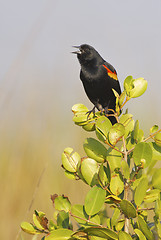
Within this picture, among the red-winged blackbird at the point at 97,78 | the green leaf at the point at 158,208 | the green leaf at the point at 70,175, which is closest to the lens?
the green leaf at the point at 158,208

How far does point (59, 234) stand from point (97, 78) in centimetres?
163

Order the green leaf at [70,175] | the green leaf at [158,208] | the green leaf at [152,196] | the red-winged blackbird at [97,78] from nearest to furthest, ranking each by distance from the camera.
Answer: the green leaf at [158,208] → the green leaf at [152,196] → the green leaf at [70,175] → the red-winged blackbird at [97,78]

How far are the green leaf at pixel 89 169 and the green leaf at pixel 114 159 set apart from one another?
0.05 metres

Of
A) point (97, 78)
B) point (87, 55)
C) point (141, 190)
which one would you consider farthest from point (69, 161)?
point (87, 55)

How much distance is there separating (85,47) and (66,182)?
1170mm

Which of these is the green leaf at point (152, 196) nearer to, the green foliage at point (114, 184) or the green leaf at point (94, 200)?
the green foliage at point (114, 184)

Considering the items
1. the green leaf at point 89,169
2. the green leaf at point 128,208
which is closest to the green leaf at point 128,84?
the green leaf at point 89,169

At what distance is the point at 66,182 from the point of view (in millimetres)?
2881

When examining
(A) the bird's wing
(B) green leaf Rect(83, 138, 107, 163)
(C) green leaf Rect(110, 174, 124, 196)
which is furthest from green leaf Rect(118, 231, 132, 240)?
(A) the bird's wing

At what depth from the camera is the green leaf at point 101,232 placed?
2.91 feet

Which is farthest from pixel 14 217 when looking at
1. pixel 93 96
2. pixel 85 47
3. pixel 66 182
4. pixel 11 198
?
pixel 85 47

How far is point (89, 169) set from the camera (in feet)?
3.24

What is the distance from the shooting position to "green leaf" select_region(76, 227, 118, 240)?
0.89 meters

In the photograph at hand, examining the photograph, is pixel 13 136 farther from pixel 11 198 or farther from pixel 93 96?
pixel 93 96
